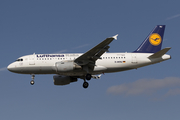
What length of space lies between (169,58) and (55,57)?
13522mm

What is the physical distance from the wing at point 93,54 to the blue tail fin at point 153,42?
22.5 feet

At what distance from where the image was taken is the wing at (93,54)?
33.1m

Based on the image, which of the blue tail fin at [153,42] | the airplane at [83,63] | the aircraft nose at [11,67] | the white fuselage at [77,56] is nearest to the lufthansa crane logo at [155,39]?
the blue tail fin at [153,42]

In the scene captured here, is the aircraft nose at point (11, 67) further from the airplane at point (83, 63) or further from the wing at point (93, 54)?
→ the wing at point (93, 54)

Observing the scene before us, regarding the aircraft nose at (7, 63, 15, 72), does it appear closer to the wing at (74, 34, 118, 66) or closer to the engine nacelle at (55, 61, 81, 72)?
the engine nacelle at (55, 61, 81, 72)

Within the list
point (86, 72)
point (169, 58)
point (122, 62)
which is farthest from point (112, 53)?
point (169, 58)

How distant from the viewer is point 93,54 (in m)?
35.2

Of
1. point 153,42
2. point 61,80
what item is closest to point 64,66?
point 61,80

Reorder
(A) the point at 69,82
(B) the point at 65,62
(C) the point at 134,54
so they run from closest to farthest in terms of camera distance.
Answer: (B) the point at 65,62 < (C) the point at 134,54 < (A) the point at 69,82

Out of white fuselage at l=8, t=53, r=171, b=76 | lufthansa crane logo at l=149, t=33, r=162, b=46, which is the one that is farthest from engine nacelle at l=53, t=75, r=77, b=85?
lufthansa crane logo at l=149, t=33, r=162, b=46

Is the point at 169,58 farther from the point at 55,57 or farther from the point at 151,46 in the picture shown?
the point at 55,57

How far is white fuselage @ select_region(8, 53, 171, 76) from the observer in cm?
3697

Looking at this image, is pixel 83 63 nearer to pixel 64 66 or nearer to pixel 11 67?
pixel 64 66

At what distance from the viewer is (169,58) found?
38.0 metres
